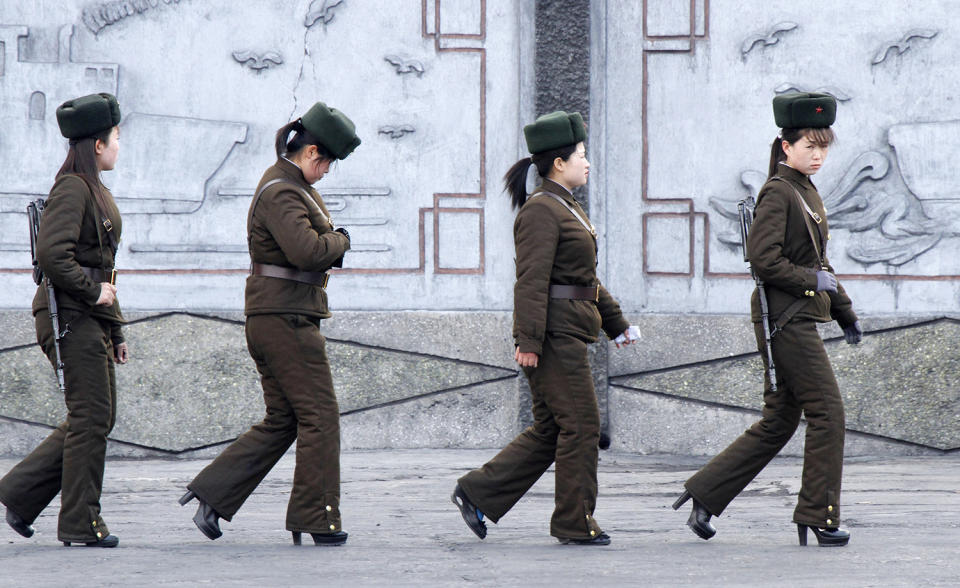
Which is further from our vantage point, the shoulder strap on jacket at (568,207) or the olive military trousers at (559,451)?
the shoulder strap on jacket at (568,207)

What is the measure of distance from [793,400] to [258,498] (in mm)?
2863

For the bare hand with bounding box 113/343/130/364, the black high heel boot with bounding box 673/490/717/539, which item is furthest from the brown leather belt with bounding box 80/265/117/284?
the black high heel boot with bounding box 673/490/717/539

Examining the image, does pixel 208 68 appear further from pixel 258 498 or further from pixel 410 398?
pixel 258 498

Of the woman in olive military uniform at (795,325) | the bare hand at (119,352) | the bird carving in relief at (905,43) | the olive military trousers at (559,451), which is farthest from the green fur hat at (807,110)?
the bird carving in relief at (905,43)

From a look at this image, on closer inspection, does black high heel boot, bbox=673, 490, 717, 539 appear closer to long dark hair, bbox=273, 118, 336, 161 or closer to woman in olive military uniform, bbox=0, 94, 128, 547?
long dark hair, bbox=273, 118, 336, 161

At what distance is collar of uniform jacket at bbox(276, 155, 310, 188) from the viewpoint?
5453 mm

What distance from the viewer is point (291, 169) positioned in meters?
5.46

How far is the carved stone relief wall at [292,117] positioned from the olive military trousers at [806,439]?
10.8 feet

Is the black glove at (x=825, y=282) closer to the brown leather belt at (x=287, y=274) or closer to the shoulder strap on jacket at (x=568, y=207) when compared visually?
the shoulder strap on jacket at (x=568, y=207)

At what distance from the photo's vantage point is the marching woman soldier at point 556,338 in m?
5.32

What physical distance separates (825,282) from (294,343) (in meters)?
2.12

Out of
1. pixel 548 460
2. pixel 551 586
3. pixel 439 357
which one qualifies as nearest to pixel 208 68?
pixel 439 357

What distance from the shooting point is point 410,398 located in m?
8.48

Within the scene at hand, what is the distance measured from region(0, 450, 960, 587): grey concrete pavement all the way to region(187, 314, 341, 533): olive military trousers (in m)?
0.18
